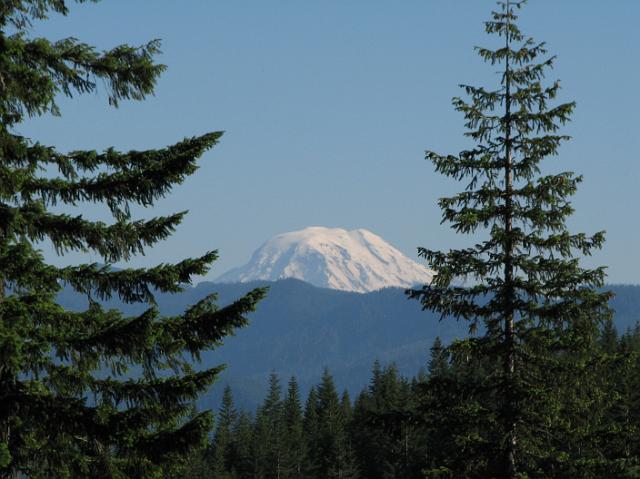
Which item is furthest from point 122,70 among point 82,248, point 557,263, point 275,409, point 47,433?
point 275,409

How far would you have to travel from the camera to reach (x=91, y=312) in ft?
39.5

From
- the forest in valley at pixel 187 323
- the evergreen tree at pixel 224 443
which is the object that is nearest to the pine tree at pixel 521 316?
the forest in valley at pixel 187 323

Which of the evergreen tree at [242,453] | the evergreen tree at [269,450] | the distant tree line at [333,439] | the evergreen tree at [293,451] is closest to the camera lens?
the distant tree line at [333,439]

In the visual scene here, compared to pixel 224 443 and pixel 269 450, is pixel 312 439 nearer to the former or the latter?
pixel 269 450

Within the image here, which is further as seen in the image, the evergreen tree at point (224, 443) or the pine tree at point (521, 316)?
the evergreen tree at point (224, 443)

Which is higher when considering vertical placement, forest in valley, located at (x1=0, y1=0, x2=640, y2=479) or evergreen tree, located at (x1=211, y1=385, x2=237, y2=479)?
forest in valley, located at (x1=0, y1=0, x2=640, y2=479)

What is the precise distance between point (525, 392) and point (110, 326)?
11.7m

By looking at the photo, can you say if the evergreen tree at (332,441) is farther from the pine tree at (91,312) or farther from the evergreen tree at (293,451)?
the pine tree at (91,312)

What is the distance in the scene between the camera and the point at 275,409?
421ft

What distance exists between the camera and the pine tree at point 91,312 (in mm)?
10891

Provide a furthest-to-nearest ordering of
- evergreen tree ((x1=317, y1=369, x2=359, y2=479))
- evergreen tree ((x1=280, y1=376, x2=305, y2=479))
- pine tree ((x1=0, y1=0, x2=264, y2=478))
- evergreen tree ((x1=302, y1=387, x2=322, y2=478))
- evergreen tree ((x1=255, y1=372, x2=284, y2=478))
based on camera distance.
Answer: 1. evergreen tree ((x1=302, y1=387, x2=322, y2=478))
2. evergreen tree ((x1=255, y1=372, x2=284, y2=478))
3. evergreen tree ((x1=280, y1=376, x2=305, y2=479))
4. evergreen tree ((x1=317, y1=369, x2=359, y2=479))
5. pine tree ((x1=0, y1=0, x2=264, y2=478))

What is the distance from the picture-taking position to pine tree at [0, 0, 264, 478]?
1089 cm

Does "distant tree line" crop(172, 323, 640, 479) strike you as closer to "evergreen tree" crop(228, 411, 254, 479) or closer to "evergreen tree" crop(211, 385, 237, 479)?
"evergreen tree" crop(211, 385, 237, 479)

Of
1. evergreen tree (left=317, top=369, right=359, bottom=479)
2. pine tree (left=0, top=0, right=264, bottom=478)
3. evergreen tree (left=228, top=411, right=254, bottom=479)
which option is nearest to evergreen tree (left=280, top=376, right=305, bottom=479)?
evergreen tree (left=317, top=369, right=359, bottom=479)
